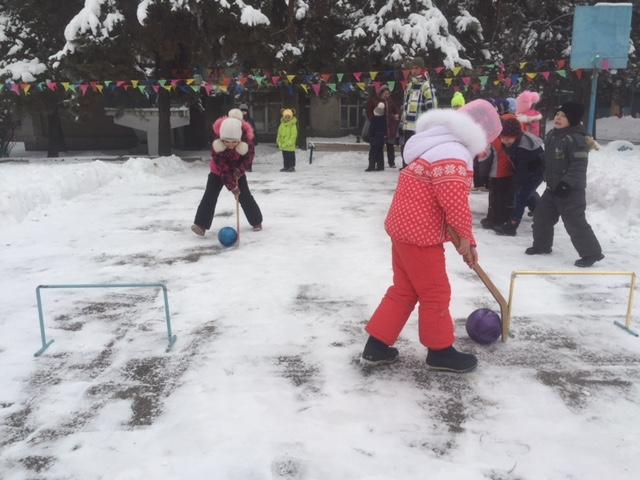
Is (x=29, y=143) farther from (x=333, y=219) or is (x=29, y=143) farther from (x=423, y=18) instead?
(x=333, y=219)

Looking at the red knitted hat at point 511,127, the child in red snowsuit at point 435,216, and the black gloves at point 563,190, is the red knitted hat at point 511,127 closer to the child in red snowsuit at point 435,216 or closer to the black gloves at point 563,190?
the black gloves at point 563,190

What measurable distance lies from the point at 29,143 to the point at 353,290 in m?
22.6

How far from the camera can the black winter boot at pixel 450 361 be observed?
3709 millimetres

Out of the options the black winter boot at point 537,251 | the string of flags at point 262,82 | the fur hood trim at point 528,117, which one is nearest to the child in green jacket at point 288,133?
the string of flags at point 262,82

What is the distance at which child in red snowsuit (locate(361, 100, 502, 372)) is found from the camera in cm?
344

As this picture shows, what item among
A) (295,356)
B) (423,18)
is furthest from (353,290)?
(423,18)

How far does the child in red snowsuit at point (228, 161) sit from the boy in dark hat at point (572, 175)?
3534 millimetres

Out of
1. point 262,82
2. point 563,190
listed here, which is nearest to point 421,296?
point 563,190

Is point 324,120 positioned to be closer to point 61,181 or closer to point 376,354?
point 61,181

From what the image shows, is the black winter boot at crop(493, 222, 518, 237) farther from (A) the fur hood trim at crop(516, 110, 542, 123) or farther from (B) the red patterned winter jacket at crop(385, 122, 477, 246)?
(B) the red patterned winter jacket at crop(385, 122, 477, 246)

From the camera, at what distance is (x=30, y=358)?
4078 mm

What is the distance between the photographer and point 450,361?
371 centimetres

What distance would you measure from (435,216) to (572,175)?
121 inches

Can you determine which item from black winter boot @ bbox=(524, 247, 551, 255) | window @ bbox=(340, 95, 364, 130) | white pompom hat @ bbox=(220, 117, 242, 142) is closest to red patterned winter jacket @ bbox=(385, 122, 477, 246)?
black winter boot @ bbox=(524, 247, 551, 255)
